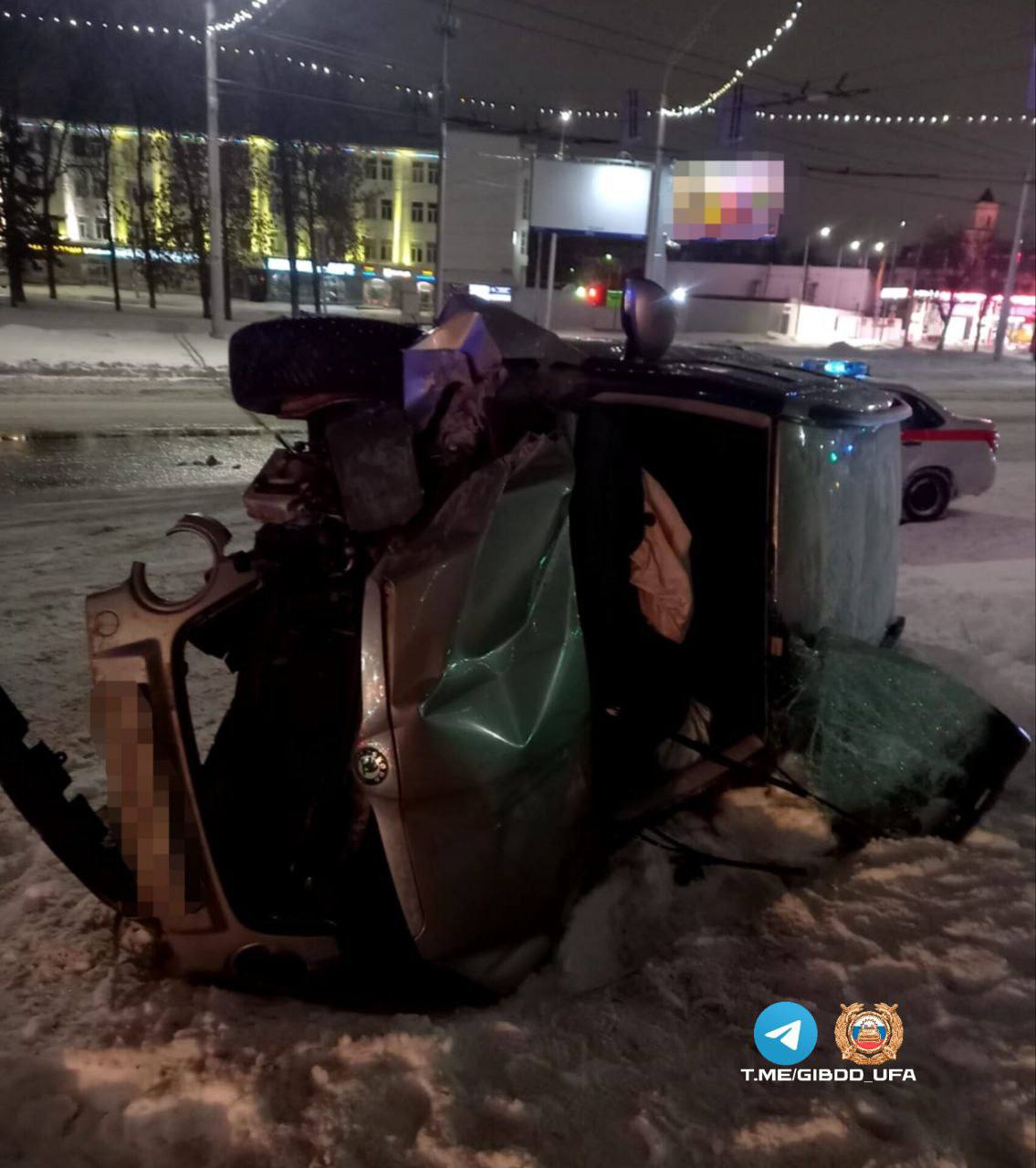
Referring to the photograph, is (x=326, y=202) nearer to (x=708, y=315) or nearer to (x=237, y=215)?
(x=237, y=215)

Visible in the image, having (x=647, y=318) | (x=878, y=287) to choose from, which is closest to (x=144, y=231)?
(x=647, y=318)

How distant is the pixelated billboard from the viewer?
19172 mm

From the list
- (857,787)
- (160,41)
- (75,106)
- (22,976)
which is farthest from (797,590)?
(160,41)

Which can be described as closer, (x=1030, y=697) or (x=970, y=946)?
(x=970, y=946)

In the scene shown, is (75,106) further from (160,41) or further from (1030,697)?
(1030,697)

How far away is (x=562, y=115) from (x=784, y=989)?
26686 mm

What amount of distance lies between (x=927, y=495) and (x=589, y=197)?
30.9 meters

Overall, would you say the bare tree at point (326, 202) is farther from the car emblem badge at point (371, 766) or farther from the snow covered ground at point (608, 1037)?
the car emblem badge at point (371, 766)

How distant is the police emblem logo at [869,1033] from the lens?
8.07 ft

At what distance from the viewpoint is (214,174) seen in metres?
20.3

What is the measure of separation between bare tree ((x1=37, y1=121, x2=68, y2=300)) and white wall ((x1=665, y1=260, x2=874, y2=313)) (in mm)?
48508

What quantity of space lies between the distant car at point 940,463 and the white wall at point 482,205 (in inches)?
986

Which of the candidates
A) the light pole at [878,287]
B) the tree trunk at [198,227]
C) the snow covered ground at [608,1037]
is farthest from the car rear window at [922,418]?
the light pole at [878,287]

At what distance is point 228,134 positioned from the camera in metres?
23.9
